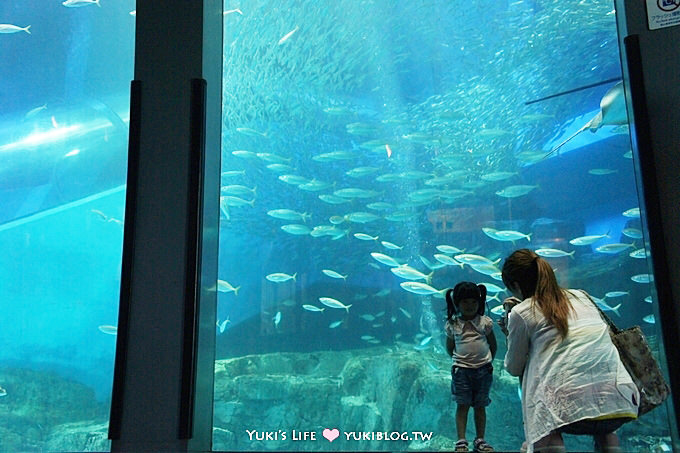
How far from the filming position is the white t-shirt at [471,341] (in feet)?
10.7

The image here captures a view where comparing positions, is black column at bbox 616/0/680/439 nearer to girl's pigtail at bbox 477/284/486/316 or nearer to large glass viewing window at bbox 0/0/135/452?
girl's pigtail at bbox 477/284/486/316

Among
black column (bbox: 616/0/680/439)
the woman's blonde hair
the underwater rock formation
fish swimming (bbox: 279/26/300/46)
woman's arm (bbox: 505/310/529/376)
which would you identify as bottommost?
the underwater rock formation

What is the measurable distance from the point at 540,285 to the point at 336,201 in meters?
6.02

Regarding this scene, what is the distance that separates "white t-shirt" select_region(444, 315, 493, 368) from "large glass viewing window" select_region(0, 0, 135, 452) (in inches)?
147

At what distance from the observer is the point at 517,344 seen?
2.06 meters

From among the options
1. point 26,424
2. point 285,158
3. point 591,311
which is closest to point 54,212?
point 26,424

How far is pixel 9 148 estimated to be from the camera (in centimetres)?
679

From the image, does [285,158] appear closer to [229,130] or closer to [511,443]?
[229,130]

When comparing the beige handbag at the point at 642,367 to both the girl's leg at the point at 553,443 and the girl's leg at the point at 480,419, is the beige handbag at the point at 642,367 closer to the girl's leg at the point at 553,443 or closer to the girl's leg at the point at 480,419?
the girl's leg at the point at 553,443

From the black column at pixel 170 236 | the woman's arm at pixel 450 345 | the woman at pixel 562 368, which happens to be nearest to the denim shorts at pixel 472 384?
the woman's arm at pixel 450 345

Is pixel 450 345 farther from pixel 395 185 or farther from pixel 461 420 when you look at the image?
pixel 395 185

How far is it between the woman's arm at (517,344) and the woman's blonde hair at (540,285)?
0.09 m

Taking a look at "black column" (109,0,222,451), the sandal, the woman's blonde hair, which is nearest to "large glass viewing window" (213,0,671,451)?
"black column" (109,0,222,451)

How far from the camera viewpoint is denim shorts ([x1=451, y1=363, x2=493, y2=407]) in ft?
10.5
